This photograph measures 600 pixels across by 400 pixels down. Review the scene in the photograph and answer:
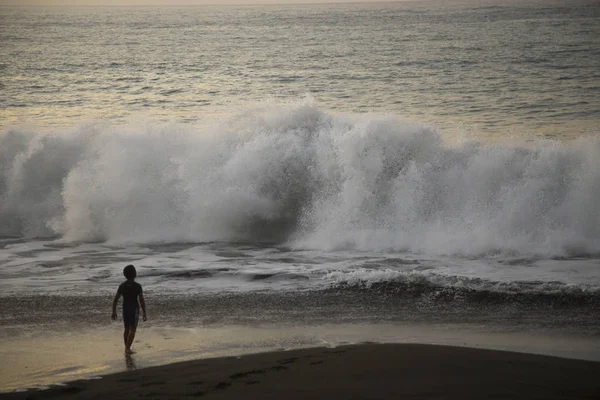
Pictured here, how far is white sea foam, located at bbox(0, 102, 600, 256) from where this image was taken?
1564cm

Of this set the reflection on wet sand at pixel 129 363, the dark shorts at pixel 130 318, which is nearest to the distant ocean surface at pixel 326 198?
the dark shorts at pixel 130 318

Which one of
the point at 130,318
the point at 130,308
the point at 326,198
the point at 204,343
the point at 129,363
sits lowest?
the point at 326,198

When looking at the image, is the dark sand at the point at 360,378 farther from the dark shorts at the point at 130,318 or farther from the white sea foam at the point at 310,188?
the white sea foam at the point at 310,188

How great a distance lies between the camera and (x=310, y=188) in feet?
59.3

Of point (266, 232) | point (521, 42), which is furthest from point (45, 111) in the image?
point (521, 42)

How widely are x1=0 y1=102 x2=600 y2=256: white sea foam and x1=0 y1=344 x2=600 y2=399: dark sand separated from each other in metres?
6.81

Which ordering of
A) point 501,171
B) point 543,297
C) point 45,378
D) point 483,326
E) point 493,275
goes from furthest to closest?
point 501,171 < point 493,275 < point 543,297 < point 483,326 < point 45,378

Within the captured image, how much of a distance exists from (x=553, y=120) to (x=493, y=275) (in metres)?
14.6

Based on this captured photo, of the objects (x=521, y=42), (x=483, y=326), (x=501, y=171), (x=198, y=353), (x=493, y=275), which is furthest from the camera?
(x=521, y=42)

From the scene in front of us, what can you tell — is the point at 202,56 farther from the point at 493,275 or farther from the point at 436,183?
the point at 493,275

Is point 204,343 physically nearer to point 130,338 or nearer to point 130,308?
point 130,338

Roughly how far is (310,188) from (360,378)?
11.0 meters

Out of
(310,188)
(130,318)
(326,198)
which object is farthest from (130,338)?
(310,188)

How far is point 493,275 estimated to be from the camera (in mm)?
12438
